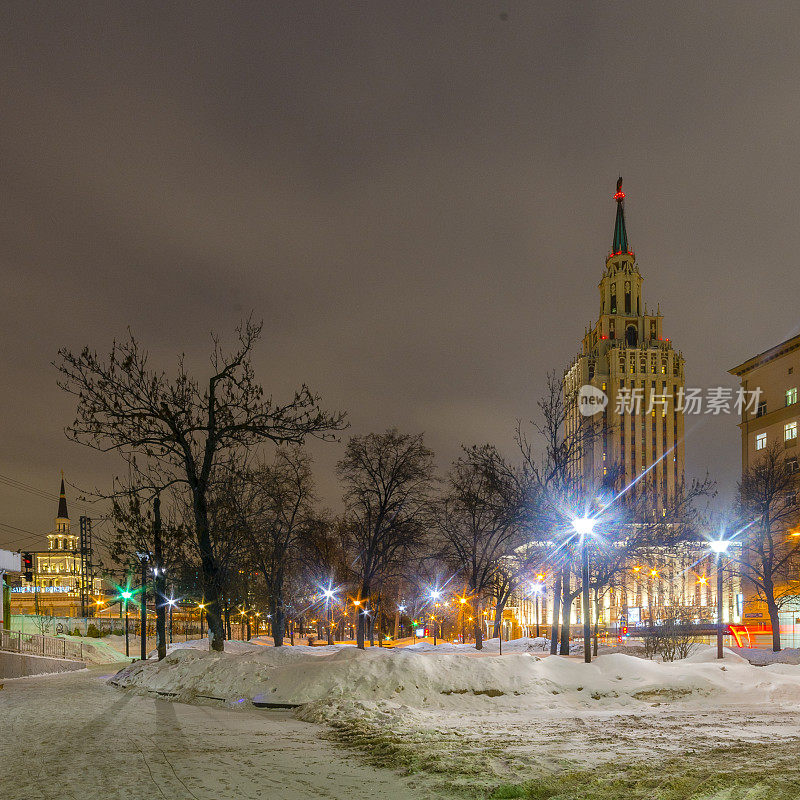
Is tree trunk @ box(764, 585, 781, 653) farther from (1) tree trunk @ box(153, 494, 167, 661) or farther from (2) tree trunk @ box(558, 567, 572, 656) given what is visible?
(1) tree trunk @ box(153, 494, 167, 661)

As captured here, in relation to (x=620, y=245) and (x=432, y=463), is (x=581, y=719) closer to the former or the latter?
(x=432, y=463)

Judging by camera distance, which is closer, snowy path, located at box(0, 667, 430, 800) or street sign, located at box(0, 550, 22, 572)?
snowy path, located at box(0, 667, 430, 800)

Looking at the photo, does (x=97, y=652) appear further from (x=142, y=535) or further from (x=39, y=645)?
(x=142, y=535)

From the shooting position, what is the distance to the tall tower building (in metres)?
154

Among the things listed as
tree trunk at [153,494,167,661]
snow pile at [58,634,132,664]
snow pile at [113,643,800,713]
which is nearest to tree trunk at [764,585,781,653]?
snow pile at [113,643,800,713]

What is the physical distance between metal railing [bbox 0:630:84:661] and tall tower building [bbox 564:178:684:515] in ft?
357

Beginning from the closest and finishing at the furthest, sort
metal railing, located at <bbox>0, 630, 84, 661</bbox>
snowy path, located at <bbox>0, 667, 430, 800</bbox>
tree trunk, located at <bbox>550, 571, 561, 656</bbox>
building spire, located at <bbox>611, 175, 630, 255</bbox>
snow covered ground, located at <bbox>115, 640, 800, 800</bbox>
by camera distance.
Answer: snowy path, located at <bbox>0, 667, 430, 800</bbox>, snow covered ground, located at <bbox>115, 640, 800, 800</bbox>, tree trunk, located at <bbox>550, 571, 561, 656</bbox>, metal railing, located at <bbox>0, 630, 84, 661</bbox>, building spire, located at <bbox>611, 175, 630, 255</bbox>

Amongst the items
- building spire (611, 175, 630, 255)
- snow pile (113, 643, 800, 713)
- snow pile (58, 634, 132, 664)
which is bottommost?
snow pile (58, 634, 132, 664)

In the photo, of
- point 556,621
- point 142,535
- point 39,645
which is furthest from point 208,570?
point 39,645

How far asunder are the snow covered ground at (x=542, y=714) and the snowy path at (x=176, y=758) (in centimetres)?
77

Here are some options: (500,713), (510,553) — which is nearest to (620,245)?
(510,553)

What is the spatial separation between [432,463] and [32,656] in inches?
808

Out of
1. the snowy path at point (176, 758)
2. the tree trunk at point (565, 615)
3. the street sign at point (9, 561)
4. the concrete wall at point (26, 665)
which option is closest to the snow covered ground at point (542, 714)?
the snowy path at point (176, 758)

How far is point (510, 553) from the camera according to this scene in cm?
4659
